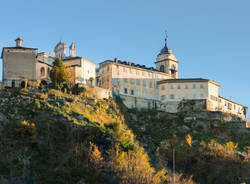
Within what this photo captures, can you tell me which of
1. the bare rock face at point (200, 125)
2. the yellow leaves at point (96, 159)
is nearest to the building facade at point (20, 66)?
the yellow leaves at point (96, 159)

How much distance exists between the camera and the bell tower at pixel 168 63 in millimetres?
102688

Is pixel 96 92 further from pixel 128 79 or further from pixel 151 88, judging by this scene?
pixel 151 88

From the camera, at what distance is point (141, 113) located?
277 feet

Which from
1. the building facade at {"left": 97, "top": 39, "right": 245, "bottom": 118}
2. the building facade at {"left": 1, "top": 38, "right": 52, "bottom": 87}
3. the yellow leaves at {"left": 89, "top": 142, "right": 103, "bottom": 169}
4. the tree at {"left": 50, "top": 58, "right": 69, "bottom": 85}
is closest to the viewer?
the yellow leaves at {"left": 89, "top": 142, "right": 103, "bottom": 169}

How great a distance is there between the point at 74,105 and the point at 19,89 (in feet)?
35.2

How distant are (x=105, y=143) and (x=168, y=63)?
50.9m

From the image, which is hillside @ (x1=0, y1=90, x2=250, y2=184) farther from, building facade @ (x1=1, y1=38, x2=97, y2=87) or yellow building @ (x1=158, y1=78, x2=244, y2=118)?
building facade @ (x1=1, y1=38, x2=97, y2=87)

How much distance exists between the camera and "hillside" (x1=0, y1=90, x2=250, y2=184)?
49.8m

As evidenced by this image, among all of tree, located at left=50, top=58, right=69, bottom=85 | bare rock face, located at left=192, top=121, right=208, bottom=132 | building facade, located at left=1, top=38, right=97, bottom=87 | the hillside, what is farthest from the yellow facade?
tree, located at left=50, top=58, right=69, bottom=85

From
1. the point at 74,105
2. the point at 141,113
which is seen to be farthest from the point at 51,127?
the point at 141,113

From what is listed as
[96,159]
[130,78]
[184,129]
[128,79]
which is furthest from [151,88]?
[96,159]

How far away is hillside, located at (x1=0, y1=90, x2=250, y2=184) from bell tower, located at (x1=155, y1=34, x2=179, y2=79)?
20.8m

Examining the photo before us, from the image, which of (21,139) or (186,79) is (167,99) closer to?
(186,79)

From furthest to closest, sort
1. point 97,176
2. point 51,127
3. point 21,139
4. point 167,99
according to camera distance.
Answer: point 167,99 < point 51,127 < point 21,139 < point 97,176
